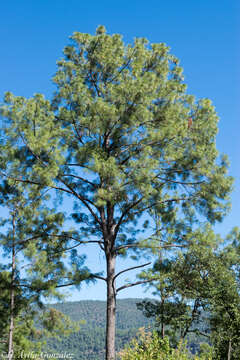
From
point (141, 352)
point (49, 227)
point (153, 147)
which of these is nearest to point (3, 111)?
point (49, 227)

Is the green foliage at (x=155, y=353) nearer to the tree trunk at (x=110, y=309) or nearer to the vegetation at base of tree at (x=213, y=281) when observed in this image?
the tree trunk at (x=110, y=309)

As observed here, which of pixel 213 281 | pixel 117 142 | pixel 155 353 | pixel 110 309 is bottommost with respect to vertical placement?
pixel 155 353

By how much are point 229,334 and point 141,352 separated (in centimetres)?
515

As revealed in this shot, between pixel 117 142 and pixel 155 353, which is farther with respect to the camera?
pixel 117 142

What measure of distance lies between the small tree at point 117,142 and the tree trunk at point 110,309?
0.07 feet

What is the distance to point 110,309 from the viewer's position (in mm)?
Result: 8672

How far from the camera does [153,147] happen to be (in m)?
9.15

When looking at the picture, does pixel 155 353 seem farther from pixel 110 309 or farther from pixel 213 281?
pixel 213 281

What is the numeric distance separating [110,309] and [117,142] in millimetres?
4019

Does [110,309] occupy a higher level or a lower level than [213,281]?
lower

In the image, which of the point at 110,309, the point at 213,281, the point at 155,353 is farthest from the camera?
the point at 213,281

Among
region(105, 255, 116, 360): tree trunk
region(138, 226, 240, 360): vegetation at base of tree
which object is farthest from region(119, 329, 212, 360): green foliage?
region(138, 226, 240, 360): vegetation at base of tree

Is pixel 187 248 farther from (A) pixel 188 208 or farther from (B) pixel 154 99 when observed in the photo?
(B) pixel 154 99

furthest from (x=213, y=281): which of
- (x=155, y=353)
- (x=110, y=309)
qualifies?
(x=155, y=353)
